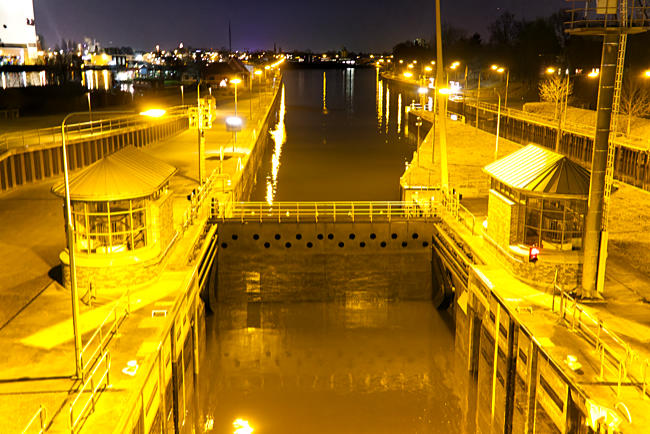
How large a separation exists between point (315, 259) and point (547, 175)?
959cm

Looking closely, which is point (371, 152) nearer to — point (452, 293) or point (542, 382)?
point (452, 293)

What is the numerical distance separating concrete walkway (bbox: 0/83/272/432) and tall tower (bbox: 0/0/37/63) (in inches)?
6061

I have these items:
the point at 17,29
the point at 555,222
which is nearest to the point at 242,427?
the point at 555,222

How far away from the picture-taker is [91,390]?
11.5 meters

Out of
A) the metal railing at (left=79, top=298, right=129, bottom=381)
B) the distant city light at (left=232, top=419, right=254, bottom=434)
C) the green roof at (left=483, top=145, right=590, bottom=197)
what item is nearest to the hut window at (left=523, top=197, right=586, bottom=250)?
the green roof at (left=483, top=145, right=590, bottom=197)

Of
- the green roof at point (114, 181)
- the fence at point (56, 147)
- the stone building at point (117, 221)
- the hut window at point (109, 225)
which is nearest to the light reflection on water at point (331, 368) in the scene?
the stone building at point (117, 221)

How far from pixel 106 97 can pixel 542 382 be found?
74664mm

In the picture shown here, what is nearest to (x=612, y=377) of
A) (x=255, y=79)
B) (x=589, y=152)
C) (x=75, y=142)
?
(x=75, y=142)

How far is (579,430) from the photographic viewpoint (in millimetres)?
11953

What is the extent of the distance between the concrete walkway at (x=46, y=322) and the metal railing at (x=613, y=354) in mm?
8233

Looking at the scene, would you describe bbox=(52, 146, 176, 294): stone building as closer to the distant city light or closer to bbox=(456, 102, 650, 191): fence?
the distant city light

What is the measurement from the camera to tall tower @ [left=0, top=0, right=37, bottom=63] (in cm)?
16100

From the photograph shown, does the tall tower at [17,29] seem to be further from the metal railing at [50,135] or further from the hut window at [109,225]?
the hut window at [109,225]

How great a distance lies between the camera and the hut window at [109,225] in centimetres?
1670
